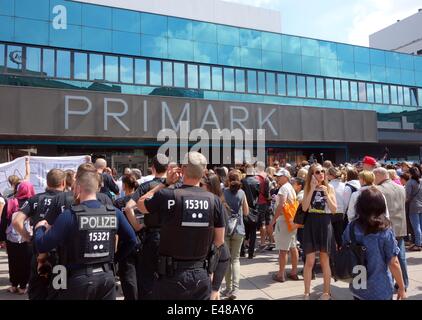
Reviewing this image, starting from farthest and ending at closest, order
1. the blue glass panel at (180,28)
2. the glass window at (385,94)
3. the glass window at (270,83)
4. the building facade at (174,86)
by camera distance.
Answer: the glass window at (385,94)
the glass window at (270,83)
the blue glass panel at (180,28)
the building facade at (174,86)

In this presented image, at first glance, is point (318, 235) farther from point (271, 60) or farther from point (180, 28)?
point (271, 60)

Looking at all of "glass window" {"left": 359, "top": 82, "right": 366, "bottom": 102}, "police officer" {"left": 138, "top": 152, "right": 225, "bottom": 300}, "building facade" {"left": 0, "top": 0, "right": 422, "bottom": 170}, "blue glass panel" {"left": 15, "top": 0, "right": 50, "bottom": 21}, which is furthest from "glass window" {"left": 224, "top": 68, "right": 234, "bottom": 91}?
"police officer" {"left": 138, "top": 152, "right": 225, "bottom": 300}

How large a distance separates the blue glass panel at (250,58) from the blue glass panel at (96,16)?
826 centimetres

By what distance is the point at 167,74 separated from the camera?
A: 20781 millimetres

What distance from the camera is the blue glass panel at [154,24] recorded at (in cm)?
2043

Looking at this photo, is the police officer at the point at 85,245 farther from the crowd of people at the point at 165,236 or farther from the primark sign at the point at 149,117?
the primark sign at the point at 149,117

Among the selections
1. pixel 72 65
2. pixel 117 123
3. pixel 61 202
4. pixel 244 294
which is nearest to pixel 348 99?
pixel 117 123

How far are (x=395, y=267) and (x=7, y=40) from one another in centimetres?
1938

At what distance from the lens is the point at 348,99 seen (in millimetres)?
25594

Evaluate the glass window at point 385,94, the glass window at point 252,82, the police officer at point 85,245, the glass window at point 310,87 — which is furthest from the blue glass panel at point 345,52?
the police officer at point 85,245

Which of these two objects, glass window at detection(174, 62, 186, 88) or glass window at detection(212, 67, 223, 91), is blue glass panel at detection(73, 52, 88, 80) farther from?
glass window at detection(212, 67, 223, 91)

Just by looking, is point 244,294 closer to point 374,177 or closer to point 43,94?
point 374,177

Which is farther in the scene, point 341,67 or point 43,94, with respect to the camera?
point 341,67

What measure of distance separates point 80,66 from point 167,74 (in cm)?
475
